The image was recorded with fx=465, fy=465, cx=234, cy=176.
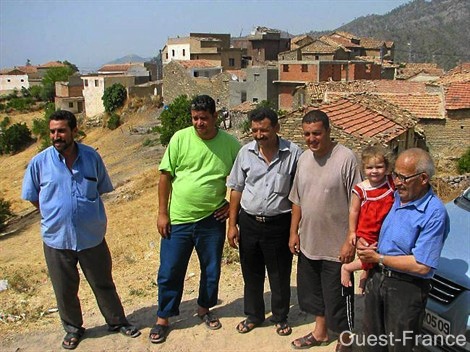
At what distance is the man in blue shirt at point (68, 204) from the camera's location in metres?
3.60

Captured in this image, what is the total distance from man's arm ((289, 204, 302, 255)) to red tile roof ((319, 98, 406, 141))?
577cm

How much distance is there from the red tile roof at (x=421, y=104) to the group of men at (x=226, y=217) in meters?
13.2

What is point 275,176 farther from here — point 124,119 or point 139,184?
point 124,119

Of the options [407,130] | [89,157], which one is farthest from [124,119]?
[89,157]

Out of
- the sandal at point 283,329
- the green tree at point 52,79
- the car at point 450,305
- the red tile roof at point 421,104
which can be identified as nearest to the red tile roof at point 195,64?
the red tile roof at point 421,104

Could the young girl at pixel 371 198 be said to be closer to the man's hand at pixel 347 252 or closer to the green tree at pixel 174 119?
the man's hand at pixel 347 252

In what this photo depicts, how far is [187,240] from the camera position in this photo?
3.85m

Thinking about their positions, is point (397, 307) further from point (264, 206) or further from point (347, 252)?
point (264, 206)

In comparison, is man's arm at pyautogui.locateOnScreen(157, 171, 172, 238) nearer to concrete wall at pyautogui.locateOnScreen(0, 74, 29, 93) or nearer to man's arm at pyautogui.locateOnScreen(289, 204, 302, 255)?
man's arm at pyautogui.locateOnScreen(289, 204, 302, 255)

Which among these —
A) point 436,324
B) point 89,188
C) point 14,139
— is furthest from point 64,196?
point 14,139

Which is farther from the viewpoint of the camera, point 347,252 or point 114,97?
point 114,97

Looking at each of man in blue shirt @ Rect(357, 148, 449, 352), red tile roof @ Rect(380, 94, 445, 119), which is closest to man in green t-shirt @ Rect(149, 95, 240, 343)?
man in blue shirt @ Rect(357, 148, 449, 352)

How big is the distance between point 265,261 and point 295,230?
43cm

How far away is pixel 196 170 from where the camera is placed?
373 cm
